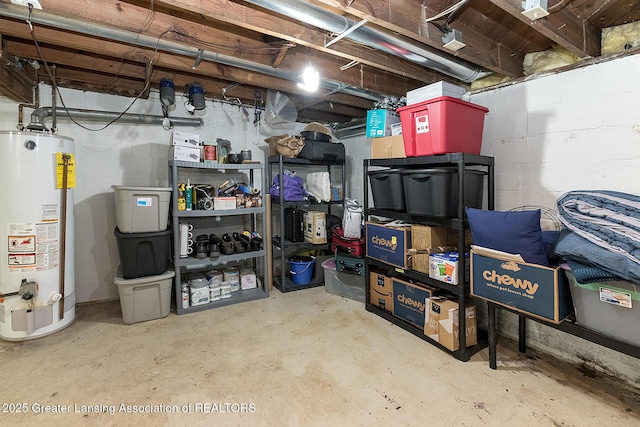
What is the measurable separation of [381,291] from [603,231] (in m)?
1.67

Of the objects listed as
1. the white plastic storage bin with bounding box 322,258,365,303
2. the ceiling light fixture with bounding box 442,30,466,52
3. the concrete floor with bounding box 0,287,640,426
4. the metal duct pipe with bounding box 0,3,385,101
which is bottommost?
the concrete floor with bounding box 0,287,640,426

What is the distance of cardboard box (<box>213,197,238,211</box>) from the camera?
9.94 feet

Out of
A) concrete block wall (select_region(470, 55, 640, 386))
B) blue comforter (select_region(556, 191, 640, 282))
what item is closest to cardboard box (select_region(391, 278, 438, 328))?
concrete block wall (select_region(470, 55, 640, 386))

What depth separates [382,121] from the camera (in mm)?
2607

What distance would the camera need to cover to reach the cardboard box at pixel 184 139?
277cm

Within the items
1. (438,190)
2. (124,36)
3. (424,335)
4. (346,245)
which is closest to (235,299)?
(346,245)

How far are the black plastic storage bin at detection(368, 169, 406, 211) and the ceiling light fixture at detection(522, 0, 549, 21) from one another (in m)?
1.19

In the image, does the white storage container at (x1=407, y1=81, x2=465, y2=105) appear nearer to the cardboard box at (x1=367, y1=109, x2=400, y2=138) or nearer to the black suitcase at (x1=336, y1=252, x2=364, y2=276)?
the cardboard box at (x1=367, y1=109, x2=400, y2=138)

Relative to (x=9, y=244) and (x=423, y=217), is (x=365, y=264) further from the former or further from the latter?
(x=9, y=244)

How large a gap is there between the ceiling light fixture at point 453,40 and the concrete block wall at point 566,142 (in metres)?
0.74

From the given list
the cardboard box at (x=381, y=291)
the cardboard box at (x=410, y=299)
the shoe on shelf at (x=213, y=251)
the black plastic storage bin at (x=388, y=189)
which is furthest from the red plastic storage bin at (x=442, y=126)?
the shoe on shelf at (x=213, y=251)

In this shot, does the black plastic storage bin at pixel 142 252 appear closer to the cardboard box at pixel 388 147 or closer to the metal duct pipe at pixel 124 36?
the metal duct pipe at pixel 124 36

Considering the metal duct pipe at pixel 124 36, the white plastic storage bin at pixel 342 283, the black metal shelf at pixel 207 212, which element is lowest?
the white plastic storage bin at pixel 342 283

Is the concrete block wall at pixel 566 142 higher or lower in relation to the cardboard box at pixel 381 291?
higher
